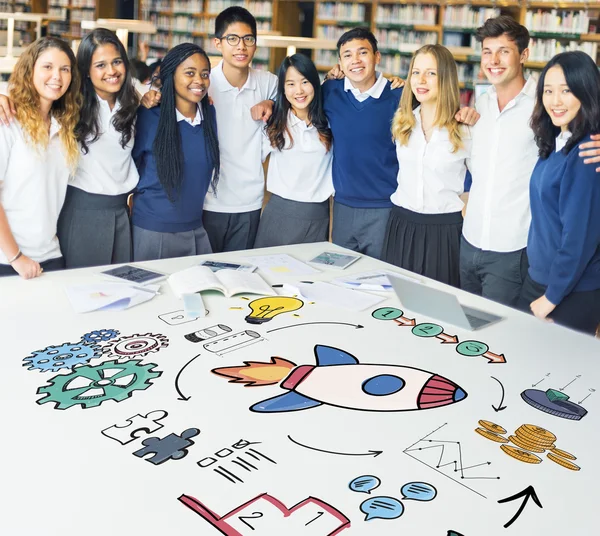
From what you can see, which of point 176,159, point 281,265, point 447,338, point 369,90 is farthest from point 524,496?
point 369,90

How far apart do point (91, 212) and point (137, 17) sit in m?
10.1

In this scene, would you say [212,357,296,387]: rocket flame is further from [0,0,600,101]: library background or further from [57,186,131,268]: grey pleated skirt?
[0,0,600,101]: library background

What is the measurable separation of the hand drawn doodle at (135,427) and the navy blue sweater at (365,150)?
6.12 feet

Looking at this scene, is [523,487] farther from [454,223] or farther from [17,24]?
[17,24]

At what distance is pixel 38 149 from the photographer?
2.44 m

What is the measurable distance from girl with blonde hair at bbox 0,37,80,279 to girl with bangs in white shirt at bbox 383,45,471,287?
4.29 ft

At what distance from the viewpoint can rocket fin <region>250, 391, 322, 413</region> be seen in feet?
4.63

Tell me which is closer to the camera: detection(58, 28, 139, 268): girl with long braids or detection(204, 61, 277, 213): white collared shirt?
detection(58, 28, 139, 268): girl with long braids

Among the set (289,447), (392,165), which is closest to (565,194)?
(392,165)

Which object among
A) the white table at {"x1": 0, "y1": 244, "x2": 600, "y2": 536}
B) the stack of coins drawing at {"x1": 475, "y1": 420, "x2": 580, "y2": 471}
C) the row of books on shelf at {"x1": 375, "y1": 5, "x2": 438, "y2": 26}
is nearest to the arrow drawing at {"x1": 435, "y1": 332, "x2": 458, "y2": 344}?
the white table at {"x1": 0, "y1": 244, "x2": 600, "y2": 536}

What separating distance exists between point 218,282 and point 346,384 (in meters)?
0.74

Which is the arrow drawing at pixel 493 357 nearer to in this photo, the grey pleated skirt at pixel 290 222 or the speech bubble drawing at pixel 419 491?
the speech bubble drawing at pixel 419 491

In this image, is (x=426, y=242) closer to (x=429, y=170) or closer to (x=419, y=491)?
(x=429, y=170)

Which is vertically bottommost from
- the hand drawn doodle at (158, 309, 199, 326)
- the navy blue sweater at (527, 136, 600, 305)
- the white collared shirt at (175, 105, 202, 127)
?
the hand drawn doodle at (158, 309, 199, 326)
